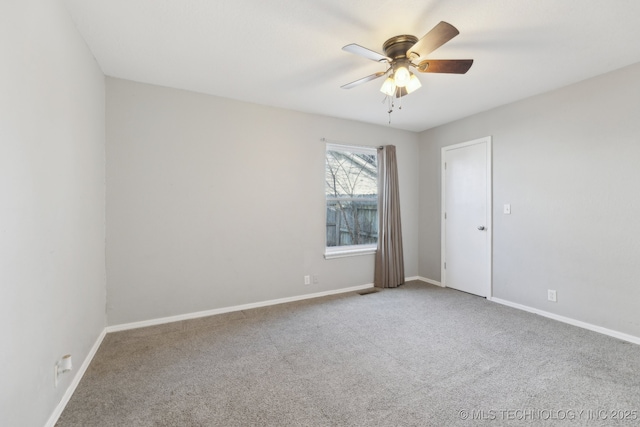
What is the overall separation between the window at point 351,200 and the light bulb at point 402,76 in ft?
6.49

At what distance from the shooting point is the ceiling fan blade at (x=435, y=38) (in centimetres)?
162

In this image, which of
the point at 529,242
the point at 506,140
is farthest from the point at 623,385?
the point at 506,140

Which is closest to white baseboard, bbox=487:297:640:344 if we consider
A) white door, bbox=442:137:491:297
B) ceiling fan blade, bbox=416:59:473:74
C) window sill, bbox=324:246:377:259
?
white door, bbox=442:137:491:297

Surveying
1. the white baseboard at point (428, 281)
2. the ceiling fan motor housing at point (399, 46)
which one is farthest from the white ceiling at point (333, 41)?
the white baseboard at point (428, 281)

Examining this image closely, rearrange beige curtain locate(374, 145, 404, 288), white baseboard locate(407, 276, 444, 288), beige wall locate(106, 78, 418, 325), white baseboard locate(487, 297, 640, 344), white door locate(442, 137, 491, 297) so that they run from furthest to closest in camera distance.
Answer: white baseboard locate(407, 276, 444, 288)
beige curtain locate(374, 145, 404, 288)
white door locate(442, 137, 491, 297)
beige wall locate(106, 78, 418, 325)
white baseboard locate(487, 297, 640, 344)

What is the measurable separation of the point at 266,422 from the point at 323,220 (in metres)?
2.56

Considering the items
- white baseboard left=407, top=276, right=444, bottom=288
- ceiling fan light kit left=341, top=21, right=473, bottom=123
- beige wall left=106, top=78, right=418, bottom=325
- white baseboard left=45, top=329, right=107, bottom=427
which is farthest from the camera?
white baseboard left=407, top=276, right=444, bottom=288

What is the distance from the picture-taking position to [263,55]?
2.38 metres

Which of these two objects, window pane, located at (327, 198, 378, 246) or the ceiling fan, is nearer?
the ceiling fan

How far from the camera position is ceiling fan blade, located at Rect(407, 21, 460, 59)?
5.32 feet

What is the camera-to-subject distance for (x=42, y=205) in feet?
5.04

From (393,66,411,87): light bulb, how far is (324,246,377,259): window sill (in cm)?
243

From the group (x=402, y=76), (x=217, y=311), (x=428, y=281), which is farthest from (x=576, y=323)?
(x=217, y=311)

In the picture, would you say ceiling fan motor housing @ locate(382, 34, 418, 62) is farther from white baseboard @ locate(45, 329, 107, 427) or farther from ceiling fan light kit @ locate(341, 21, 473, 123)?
white baseboard @ locate(45, 329, 107, 427)
